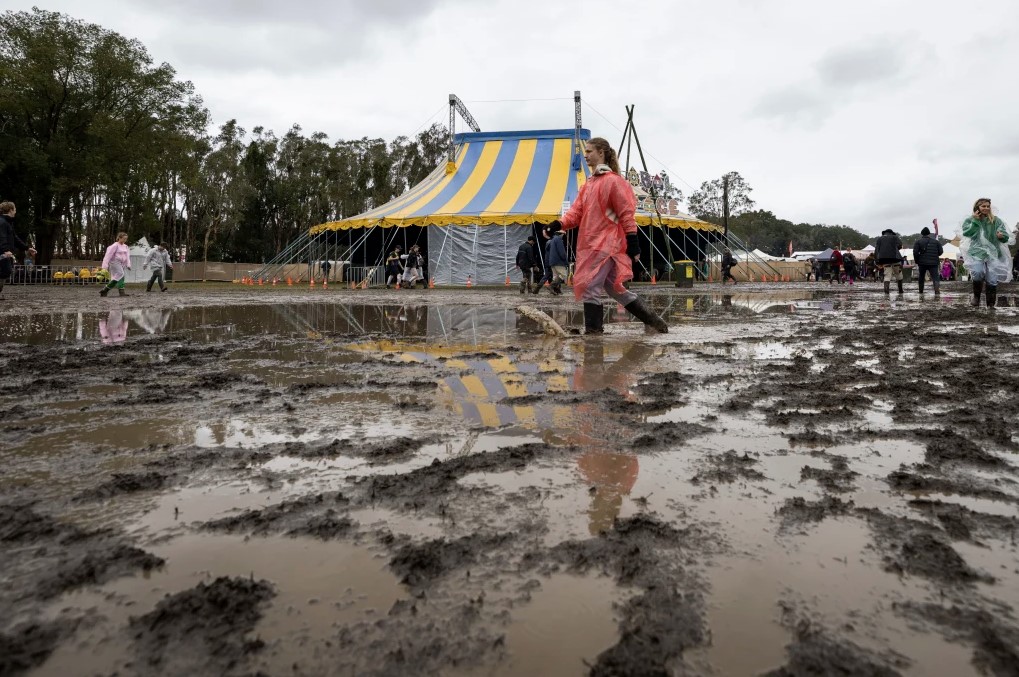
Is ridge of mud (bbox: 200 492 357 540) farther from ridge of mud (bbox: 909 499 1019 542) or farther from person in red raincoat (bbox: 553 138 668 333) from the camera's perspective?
person in red raincoat (bbox: 553 138 668 333)

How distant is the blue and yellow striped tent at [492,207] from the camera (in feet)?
76.8

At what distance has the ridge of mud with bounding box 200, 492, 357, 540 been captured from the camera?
1.68m

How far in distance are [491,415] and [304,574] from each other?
157 cm

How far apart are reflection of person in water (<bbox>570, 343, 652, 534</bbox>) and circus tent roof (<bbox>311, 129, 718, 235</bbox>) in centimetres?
1845

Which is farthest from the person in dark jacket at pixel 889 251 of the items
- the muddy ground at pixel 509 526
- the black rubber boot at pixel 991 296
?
the muddy ground at pixel 509 526

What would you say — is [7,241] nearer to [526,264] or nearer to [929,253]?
[526,264]

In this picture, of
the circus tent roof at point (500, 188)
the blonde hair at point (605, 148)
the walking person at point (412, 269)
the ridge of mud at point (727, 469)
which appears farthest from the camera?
the walking person at point (412, 269)

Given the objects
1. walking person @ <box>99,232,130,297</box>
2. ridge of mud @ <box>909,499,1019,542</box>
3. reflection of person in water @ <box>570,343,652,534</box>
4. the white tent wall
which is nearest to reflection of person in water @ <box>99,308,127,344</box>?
reflection of person in water @ <box>570,343,652,534</box>

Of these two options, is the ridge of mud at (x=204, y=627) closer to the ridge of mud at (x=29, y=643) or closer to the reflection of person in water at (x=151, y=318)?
the ridge of mud at (x=29, y=643)

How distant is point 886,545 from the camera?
1593 mm

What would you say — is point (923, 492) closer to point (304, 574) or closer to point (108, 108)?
point (304, 574)

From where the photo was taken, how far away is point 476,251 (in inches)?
945

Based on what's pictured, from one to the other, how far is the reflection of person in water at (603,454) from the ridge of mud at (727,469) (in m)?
0.22

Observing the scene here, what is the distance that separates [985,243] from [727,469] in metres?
9.92
